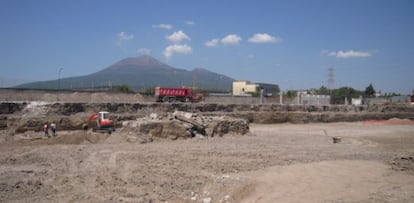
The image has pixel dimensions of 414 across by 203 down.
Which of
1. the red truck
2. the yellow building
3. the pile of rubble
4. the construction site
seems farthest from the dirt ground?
the yellow building

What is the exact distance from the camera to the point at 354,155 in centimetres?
1903

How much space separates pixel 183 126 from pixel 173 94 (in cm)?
2137

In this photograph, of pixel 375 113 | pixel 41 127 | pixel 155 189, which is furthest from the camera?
pixel 375 113

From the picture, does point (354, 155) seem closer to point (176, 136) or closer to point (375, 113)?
point (176, 136)

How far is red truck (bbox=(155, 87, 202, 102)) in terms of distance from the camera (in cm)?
4738

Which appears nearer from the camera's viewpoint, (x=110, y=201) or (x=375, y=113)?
(x=110, y=201)

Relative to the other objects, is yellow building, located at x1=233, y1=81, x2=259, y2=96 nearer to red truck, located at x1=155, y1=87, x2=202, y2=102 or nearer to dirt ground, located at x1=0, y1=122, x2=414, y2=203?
red truck, located at x1=155, y1=87, x2=202, y2=102

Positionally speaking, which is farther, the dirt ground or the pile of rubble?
the pile of rubble

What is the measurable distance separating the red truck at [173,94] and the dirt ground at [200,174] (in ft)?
83.9

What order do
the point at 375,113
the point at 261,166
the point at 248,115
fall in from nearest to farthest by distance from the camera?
the point at 261,166, the point at 248,115, the point at 375,113

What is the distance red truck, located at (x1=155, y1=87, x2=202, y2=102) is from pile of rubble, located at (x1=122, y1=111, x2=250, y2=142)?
18440 mm

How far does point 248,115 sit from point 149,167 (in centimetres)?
2939

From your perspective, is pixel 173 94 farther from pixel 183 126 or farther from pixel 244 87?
pixel 244 87

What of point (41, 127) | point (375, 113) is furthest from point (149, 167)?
point (375, 113)
